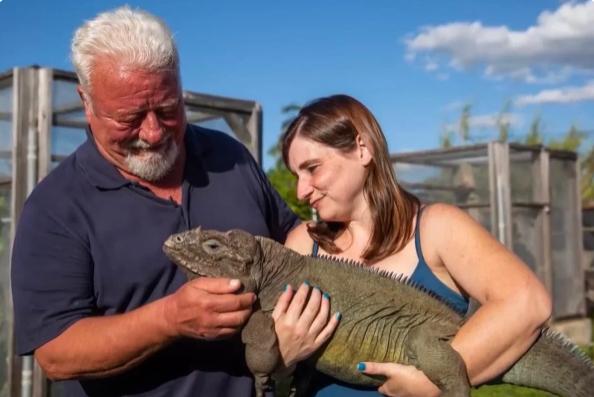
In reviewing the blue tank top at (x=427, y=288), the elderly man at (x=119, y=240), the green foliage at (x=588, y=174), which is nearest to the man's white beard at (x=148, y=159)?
the elderly man at (x=119, y=240)

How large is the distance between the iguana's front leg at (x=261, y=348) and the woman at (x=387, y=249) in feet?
0.17

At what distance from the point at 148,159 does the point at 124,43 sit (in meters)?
0.56

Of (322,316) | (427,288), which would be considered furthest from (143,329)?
(427,288)

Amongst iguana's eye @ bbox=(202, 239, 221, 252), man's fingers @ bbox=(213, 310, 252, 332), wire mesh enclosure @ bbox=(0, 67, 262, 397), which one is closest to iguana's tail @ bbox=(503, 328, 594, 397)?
man's fingers @ bbox=(213, 310, 252, 332)

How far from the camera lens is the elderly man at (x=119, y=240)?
351 cm

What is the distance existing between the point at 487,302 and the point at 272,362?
0.97m

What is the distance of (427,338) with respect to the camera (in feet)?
11.2

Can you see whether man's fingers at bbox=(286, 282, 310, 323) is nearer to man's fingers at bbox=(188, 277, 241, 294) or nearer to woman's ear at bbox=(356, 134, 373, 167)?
man's fingers at bbox=(188, 277, 241, 294)

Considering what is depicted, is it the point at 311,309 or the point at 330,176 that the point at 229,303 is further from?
the point at 330,176

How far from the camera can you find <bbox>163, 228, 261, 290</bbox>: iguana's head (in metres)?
3.40

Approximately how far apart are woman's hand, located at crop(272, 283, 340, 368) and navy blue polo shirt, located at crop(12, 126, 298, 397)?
40cm

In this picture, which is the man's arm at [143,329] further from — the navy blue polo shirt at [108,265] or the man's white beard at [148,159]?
the man's white beard at [148,159]

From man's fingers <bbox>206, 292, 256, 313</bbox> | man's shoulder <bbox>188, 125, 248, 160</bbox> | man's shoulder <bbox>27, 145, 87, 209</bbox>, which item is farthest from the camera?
man's shoulder <bbox>188, 125, 248, 160</bbox>

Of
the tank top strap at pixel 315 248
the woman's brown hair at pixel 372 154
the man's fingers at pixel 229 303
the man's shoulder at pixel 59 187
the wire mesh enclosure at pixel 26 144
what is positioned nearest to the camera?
the man's fingers at pixel 229 303
